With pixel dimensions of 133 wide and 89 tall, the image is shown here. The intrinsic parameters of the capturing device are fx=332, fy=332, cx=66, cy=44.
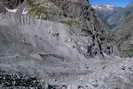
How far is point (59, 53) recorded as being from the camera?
A: 2606cm

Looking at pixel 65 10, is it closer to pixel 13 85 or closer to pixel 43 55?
pixel 43 55

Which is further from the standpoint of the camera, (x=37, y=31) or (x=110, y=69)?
(x=37, y=31)

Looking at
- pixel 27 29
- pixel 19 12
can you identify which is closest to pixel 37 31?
pixel 27 29

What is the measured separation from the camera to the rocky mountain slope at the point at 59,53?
1784 cm

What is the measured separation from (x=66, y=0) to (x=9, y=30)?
8837mm

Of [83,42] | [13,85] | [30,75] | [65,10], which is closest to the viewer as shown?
[13,85]

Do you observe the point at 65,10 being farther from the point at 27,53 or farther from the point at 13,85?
the point at 13,85

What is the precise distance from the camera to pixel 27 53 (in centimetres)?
2433

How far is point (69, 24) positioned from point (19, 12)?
4.53 meters

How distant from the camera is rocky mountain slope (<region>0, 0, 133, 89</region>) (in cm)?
1784

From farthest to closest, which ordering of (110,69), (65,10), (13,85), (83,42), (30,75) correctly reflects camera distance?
(65,10) → (83,42) → (110,69) → (30,75) → (13,85)

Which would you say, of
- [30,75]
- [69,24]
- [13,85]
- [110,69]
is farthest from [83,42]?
[13,85]

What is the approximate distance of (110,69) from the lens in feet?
71.4

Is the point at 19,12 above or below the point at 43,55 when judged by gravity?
above
